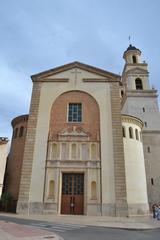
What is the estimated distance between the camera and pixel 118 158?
1898 cm

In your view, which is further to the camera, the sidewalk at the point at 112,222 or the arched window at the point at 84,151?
the arched window at the point at 84,151

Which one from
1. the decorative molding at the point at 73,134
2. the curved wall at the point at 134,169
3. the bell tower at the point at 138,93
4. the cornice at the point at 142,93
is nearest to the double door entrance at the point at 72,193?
the decorative molding at the point at 73,134

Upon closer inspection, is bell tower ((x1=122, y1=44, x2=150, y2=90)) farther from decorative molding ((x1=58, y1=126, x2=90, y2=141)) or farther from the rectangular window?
decorative molding ((x1=58, y1=126, x2=90, y2=141))

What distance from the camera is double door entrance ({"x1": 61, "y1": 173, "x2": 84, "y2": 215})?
1831 centimetres

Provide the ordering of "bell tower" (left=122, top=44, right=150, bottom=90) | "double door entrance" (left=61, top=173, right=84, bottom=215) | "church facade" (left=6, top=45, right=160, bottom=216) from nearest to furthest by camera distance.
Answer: "church facade" (left=6, top=45, right=160, bottom=216) → "double door entrance" (left=61, top=173, right=84, bottom=215) → "bell tower" (left=122, top=44, right=150, bottom=90)

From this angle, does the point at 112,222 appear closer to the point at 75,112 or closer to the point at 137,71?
A: the point at 75,112

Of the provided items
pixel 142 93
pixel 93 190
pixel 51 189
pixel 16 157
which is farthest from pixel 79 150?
pixel 142 93

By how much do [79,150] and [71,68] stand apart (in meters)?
10.3

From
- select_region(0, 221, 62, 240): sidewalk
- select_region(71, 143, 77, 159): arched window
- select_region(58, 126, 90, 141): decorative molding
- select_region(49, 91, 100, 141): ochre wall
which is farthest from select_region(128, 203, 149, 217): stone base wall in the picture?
select_region(0, 221, 62, 240): sidewalk

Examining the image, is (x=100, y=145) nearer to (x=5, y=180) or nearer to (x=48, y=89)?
(x=48, y=89)

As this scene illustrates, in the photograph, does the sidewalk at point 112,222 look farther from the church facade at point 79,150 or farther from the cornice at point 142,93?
the cornice at point 142,93

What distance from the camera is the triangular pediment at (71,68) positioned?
23578 millimetres

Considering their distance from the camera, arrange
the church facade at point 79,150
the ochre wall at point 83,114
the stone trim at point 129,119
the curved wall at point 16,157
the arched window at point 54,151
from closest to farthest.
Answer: the church facade at point 79,150 < the arched window at point 54,151 < the ochre wall at point 83,114 < the curved wall at point 16,157 < the stone trim at point 129,119

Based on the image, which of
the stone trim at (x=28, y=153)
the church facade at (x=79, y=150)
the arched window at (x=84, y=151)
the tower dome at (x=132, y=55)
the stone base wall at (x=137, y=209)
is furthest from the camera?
the tower dome at (x=132, y=55)
